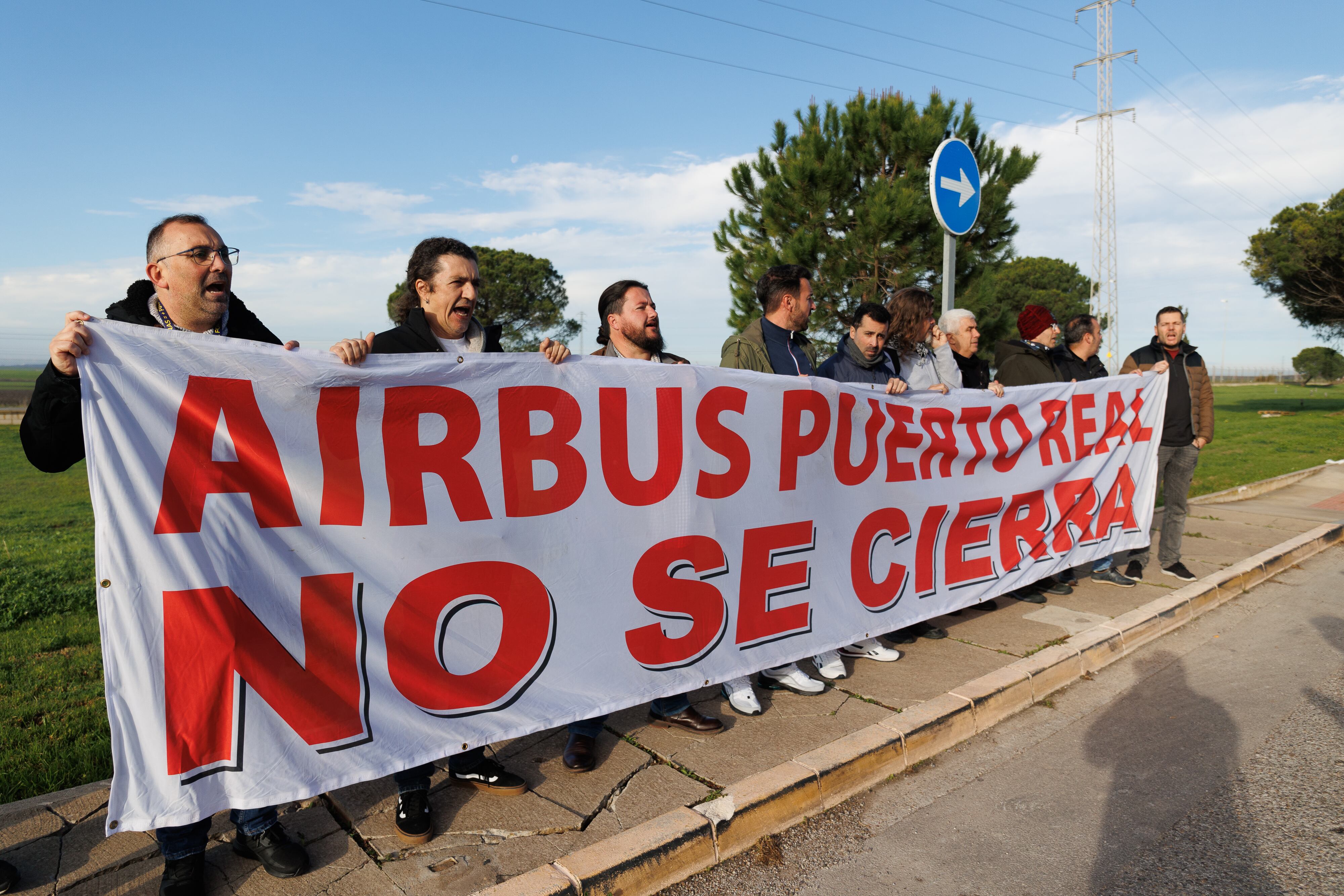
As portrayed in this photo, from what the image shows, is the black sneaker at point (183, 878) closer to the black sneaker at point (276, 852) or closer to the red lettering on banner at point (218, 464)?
the black sneaker at point (276, 852)

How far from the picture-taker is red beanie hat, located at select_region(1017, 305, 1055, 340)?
566 centimetres

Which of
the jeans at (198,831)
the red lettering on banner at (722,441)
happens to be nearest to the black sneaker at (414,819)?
the jeans at (198,831)

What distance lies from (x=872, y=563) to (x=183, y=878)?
3087mm

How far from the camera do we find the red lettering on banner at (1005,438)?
16.0 ft

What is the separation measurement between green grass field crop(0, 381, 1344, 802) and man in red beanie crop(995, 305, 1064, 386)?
551 cm

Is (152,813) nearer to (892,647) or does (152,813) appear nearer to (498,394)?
(498,394)

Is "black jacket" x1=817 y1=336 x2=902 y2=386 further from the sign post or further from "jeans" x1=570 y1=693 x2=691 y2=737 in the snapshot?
"jeans" x1=570 y1=693 x2=691 y2=737

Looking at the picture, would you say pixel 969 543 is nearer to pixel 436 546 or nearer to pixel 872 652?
pixel 872 652

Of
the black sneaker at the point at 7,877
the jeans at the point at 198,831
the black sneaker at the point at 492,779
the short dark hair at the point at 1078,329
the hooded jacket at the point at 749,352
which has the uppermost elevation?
the short dark hair at the point at 1078,329

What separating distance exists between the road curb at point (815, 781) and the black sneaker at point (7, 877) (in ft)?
3.77

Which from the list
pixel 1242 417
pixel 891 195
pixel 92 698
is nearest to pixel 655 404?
pixel 92 698

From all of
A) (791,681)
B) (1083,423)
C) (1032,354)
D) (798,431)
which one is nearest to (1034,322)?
(1032,354)

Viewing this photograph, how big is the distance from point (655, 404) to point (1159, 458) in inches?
188

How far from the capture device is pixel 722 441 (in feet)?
11.5
